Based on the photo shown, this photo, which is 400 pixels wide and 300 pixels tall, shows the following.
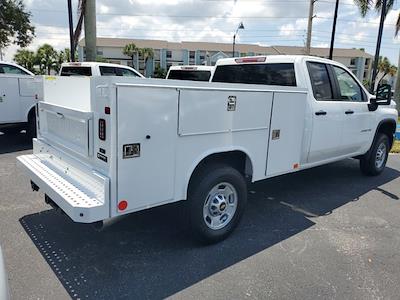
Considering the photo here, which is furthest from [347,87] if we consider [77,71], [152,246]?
[77,71]

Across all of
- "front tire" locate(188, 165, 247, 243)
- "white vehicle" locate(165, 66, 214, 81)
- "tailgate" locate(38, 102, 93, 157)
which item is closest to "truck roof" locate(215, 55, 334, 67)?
"front tire" locate(188, 165, 247, 243)

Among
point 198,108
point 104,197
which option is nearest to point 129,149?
point 104,197

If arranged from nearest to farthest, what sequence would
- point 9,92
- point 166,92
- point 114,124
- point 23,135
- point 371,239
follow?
point 114,124, point 166,92, point 371,239, point 9,92, point 23,135

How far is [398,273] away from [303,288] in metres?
1.05

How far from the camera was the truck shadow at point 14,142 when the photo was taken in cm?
808

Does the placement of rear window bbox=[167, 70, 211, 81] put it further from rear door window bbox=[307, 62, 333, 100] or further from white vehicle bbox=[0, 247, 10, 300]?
white vehicle bbox=[0, 247, 10, 300]

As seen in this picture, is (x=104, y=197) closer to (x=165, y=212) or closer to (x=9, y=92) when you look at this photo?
(x=165, y=212)

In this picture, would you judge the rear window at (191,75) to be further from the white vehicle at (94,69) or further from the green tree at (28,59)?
the green tree at (28,59)

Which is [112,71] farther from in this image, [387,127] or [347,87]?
[387,127]

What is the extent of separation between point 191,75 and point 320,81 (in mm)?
6103

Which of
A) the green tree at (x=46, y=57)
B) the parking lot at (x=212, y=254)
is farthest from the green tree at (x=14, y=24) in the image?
the green tree at (x=46, y=57)

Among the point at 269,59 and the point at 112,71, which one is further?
the point at 112,71

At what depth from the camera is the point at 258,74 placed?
5.15 meters

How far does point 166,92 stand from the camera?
2949 mm
